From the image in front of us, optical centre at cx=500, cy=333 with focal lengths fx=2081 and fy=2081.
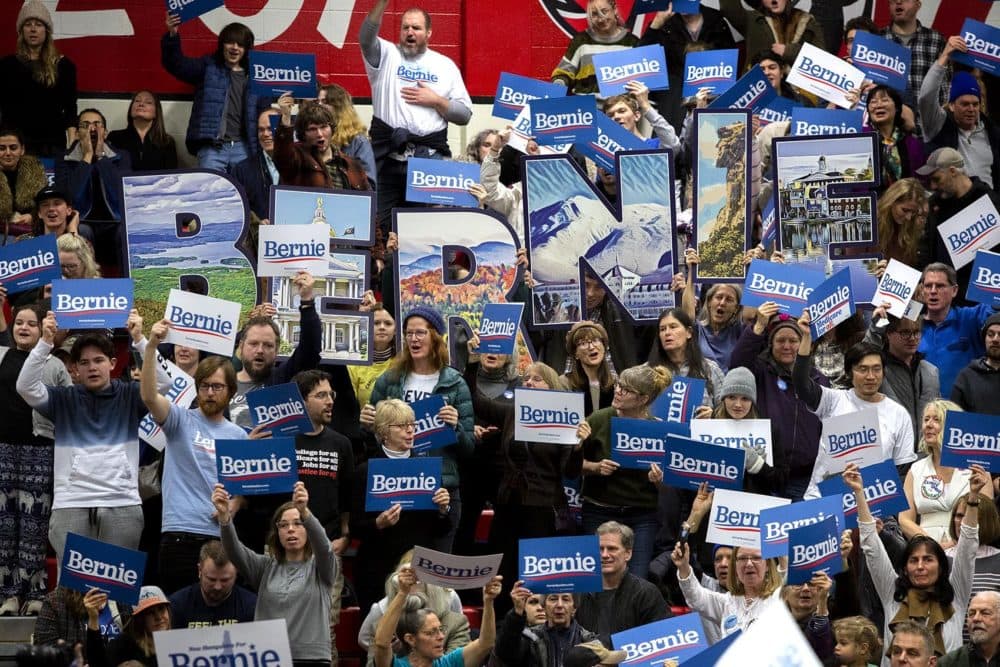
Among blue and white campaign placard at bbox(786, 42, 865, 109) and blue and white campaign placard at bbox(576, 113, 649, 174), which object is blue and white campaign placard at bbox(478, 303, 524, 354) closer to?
blue and white campaign placard at bbox(576, 113, 649, 174)

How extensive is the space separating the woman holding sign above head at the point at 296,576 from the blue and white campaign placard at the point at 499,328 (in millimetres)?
1856

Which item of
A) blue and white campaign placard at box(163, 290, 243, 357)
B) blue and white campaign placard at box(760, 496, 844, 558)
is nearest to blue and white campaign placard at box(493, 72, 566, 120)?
blue and white campaign placard at box(163, 290, 243, 357)

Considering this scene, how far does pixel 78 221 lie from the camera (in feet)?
43.0

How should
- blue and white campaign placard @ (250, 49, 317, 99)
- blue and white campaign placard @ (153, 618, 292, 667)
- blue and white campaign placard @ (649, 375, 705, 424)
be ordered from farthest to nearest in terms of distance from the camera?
blue and white campaign placard @ (250, 49, 317, 99)
blue and white campaign placard @ (649, 375, 705, 424)
blue and white campaign placard @ (153, 618, 292, 667)

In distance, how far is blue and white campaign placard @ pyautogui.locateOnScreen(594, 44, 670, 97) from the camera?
44.9 feet

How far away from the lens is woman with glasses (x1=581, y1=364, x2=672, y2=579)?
10.8 m

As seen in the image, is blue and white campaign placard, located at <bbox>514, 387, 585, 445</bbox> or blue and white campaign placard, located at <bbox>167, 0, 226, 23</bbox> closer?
blue and white campaign placard, located at <bbox>514, 387, 585, 445</bbox>

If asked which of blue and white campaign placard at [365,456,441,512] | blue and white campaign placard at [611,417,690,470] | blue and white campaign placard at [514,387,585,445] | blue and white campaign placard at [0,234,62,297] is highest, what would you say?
blue and white campaign placard at [0,234,62,297]

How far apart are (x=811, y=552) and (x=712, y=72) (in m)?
5.17

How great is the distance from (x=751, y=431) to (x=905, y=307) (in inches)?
69.9

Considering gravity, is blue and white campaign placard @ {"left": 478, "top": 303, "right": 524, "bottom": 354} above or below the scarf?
above

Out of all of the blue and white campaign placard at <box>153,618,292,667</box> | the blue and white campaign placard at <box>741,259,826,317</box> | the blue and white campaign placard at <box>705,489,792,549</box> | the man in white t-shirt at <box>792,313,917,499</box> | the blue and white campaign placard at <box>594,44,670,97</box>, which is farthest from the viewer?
the blue and white campaign placard at <box>594,44,670,97</box>

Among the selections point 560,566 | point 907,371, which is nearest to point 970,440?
point 907,371

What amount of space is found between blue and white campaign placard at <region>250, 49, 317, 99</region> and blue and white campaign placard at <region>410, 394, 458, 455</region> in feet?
12.0
